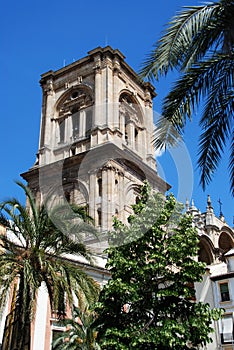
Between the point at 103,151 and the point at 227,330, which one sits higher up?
the point at 103,151

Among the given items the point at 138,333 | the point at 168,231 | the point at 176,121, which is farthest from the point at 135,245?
the point at 176,121

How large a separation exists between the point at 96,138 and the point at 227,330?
1688 cm

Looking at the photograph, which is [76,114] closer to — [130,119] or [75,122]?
[75,122]

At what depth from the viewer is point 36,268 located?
14.8 m

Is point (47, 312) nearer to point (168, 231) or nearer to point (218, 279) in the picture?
point (168, 231)

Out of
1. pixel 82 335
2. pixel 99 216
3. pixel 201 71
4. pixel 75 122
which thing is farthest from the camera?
pixel 75 122

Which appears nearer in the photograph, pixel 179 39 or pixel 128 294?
pixel 179 39

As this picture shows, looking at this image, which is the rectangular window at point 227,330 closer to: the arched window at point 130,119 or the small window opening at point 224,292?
the small window opening at point 224,292

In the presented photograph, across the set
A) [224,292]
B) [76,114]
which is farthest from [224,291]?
[76,114]

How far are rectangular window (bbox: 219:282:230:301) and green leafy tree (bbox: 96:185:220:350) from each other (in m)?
12.6

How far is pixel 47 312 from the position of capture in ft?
68.3

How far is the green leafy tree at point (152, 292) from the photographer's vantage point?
14484mm

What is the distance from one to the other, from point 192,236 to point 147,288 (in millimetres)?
2296

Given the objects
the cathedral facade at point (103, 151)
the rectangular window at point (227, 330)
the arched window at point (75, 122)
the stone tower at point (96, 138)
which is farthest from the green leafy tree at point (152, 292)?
the arched window at point (75, 122)
